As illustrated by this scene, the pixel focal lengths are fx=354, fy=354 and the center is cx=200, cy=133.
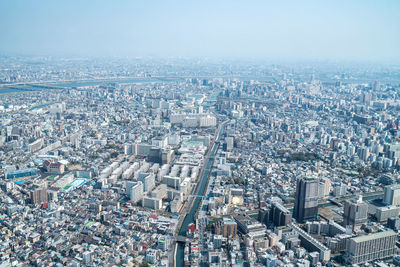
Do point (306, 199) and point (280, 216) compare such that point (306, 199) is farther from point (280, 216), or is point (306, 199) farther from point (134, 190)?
point (134, 190)

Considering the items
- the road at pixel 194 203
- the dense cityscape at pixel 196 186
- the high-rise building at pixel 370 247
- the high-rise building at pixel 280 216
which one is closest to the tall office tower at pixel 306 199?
the dense cityscape at pixel 196 186

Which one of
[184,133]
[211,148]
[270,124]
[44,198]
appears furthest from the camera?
[270,124]

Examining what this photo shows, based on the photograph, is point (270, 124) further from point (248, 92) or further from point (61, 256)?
point (61, 256)

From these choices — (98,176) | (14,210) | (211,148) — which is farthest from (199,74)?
(14,210)

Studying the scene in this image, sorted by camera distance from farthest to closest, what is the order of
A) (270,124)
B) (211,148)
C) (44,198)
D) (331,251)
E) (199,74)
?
(199,74) < (270,124) < (211,148) < (44,198) < (331,251)

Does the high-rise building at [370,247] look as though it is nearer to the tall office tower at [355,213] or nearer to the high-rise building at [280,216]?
the tall office tower at [355,213]

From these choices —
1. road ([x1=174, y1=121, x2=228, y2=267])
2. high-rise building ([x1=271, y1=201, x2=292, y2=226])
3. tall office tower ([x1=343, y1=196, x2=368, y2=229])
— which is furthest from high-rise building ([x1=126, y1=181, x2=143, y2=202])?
tall office tower ([x1=343, y1=196, x2=368, y2=229])
